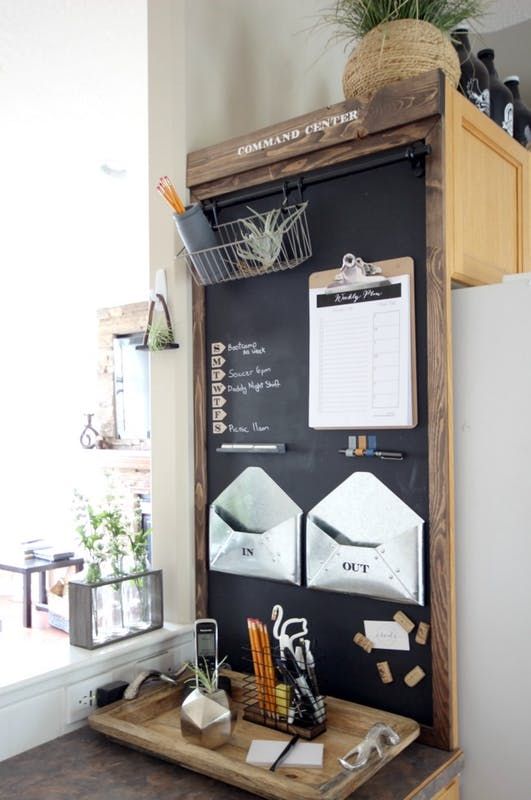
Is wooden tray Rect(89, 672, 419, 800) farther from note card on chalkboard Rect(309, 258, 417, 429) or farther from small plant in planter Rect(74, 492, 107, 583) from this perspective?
note card on chalkboard Rect(309, 258, 417, 429)

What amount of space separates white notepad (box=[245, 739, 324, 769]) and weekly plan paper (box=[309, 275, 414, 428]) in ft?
2.26

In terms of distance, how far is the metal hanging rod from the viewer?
1.55 metres

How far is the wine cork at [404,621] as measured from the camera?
1563 mm

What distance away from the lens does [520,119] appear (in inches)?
85.3

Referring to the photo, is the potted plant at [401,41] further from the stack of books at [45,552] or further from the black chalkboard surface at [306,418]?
the stack of books at [45,552]

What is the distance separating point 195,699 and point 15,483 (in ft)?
17.3

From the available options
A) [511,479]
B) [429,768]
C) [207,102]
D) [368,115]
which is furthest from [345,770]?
[207,102]

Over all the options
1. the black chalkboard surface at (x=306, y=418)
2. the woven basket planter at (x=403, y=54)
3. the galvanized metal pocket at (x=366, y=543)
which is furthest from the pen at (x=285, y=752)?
the woven basket planter at (x=403, y=54)

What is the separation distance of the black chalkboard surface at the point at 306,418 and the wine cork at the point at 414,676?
0.01 metres

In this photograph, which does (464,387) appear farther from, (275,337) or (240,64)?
(240,64)

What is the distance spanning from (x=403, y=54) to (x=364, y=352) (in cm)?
68

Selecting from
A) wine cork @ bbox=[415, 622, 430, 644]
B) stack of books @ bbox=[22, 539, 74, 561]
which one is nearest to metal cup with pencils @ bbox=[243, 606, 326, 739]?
wine cork @ bbox=[415, 622, 430, 644]

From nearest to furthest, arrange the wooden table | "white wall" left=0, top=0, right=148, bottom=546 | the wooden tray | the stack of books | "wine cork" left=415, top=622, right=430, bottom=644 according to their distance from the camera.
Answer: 1. the wooden tray
2. "wine cork" left=415, top=622, right=430, bottom=644
3. "white wall" left=0, top=0, right=148, bottom=546
4. the wooden table
5. the stack of books

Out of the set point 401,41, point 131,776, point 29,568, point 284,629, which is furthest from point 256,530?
point 29,568
